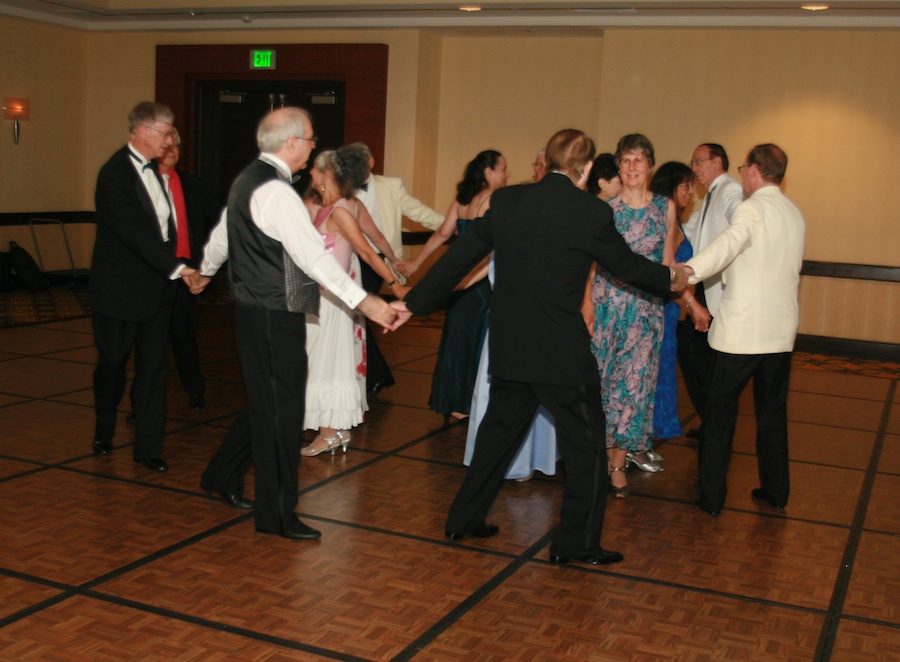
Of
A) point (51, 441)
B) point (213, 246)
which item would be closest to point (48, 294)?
point (51, 441)

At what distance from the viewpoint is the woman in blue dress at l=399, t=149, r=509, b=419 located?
5.76 meters

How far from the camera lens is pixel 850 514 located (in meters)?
4.54

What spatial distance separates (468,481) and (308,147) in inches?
55.5

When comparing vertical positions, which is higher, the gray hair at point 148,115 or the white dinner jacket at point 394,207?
the gray hair at point 148,115

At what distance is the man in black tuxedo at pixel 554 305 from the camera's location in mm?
3436

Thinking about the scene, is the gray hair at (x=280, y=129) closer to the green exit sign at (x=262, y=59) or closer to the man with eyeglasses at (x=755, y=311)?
the man with eyeglasses at (x=755, y=311)

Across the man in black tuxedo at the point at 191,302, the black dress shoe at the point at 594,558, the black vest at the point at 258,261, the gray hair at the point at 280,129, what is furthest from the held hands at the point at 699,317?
the man in black tuxedo at the point at 191,302

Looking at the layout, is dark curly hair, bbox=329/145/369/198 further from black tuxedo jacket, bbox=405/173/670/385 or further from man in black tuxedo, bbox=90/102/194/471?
black tuxedo jacket, bbox=405/173/670/385

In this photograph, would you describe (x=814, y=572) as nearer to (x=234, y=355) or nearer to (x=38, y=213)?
(x=234, y=355)

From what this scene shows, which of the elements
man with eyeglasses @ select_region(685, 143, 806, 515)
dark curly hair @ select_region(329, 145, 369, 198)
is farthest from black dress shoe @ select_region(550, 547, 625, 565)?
dark curly hair @ select_region(329, 145, 369, 198)

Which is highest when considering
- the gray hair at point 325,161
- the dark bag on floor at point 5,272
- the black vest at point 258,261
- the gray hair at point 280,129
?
the gray hair at point 280,129

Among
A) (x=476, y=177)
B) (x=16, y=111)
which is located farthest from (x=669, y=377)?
(x=16, y=111)

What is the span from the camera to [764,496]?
4.70m

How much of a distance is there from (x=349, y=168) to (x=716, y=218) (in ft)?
6.76
